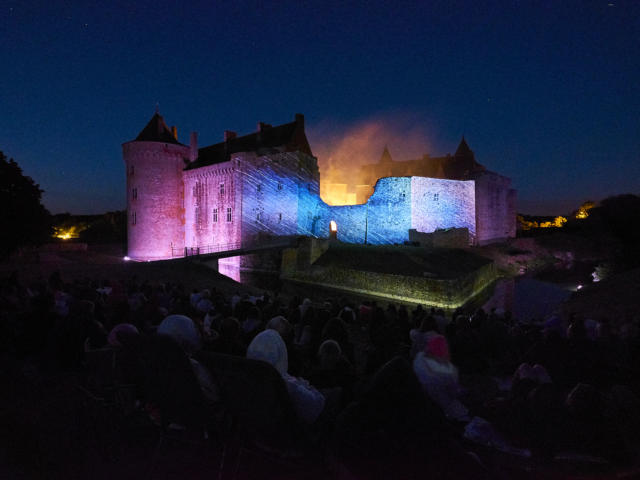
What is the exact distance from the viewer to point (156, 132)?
115 ft

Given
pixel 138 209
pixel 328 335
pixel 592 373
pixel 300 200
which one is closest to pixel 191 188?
pixel 138 209

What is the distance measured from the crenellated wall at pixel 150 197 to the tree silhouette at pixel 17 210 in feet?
44.9

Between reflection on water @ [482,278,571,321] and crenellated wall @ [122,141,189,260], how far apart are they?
91.3 feet

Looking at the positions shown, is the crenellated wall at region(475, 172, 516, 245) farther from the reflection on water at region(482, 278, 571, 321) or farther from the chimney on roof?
the chimney on roof

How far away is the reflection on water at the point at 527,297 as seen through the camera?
66.9 feet

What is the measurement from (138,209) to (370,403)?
36360mm

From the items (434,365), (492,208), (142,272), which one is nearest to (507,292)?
(492,208)

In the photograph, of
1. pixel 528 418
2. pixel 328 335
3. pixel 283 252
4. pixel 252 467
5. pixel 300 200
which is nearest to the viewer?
pixel 528 418

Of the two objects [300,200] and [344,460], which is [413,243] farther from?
[344,460]

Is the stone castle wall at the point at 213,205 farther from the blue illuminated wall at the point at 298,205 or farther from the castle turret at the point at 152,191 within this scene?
the castle turret at the point at 152,191

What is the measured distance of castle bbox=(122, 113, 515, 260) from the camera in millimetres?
32906

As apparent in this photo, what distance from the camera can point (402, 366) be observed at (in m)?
2.35

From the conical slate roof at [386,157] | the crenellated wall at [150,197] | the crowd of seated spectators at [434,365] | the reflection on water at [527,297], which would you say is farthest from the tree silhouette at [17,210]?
the conical slate roof at [386,157]

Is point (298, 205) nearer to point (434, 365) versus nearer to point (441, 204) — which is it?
point (441, 204)
